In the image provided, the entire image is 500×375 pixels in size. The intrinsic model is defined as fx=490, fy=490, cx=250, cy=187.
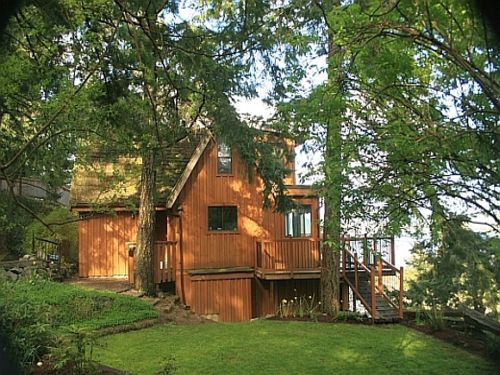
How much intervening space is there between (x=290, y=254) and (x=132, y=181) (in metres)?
5.81

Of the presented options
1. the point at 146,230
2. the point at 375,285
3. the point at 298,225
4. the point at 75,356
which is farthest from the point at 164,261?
the point at 75,356

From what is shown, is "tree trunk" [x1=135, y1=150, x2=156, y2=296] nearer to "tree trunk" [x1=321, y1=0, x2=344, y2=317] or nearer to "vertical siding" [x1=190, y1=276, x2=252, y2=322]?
"vertical siding" [x1=190, y1=276, x2=252, y2=322]

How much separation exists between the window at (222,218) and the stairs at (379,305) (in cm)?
428

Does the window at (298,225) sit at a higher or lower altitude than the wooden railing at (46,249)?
higher

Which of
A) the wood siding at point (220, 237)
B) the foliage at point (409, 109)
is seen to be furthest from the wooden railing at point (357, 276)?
the foliage at point (409, 109)

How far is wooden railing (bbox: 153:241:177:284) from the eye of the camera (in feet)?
48.8

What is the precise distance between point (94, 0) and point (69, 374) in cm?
369

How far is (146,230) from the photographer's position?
14.2m

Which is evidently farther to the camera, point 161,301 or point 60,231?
point 60,231

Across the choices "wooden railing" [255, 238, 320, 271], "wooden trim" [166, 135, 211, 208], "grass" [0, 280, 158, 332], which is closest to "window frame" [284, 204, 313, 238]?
"wooden railing" [255, 238, 320, 271]

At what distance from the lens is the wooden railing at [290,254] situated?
15383 mm

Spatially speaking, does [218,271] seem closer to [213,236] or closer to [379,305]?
[213,236]

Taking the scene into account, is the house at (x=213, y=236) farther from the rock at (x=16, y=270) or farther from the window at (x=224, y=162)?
the rock at (x=16, y=270)

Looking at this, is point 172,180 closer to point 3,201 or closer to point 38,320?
point 3,201
